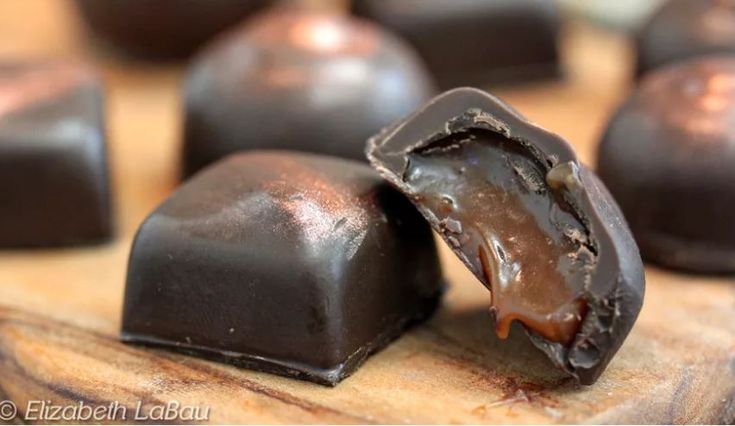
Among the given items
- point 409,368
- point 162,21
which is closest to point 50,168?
point 409,368

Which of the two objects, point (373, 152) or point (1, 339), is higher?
point (373, 152)

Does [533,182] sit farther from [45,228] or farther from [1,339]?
[45,228]

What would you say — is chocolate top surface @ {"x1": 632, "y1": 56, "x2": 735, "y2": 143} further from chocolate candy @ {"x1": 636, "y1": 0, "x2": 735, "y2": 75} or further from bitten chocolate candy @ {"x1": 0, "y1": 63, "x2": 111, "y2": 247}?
bitten chocolate candy @ {"x1": 0, "y1": 63, "x2": 111, "y2": 247}

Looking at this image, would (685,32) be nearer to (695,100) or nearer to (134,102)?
(695,100)

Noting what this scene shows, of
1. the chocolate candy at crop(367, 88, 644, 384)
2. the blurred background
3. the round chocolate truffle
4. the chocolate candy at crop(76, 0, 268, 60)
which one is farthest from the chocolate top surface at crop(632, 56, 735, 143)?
the chocolate candy at crop(76, 0, 268, 60)

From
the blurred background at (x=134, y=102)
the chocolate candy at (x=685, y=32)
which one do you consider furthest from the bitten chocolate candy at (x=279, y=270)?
the chocolate candy at (x=685, y=32)

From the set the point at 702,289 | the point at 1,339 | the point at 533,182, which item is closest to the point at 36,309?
the point at 1,339
